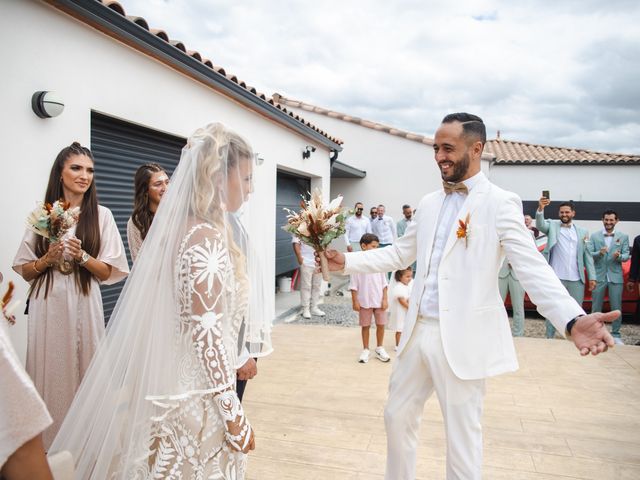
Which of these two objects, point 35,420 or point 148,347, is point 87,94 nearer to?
point 148,347

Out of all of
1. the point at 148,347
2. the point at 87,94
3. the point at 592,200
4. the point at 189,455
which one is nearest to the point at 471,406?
the point at 189,455

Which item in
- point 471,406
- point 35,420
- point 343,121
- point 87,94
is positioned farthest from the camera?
point 343,121

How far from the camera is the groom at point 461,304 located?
2420mm

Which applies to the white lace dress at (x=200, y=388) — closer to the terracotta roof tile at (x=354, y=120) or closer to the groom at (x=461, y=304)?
the groom at (x=461, y=304)

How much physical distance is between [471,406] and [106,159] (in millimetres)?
3704

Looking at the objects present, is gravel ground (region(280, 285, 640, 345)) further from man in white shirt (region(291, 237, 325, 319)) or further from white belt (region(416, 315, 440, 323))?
white belt (region(416, 315, 440, 323))

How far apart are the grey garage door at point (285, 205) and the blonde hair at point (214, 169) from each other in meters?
7.60

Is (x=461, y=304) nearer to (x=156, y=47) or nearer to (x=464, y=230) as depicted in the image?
(x=464, y=230)

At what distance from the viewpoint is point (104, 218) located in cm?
326

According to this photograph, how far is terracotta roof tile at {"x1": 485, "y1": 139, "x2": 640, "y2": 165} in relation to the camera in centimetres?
1627

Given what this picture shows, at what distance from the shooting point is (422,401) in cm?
268

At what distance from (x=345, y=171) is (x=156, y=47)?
9546 mm

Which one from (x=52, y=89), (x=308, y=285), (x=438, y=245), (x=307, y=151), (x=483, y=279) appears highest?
(x=307, y=151)

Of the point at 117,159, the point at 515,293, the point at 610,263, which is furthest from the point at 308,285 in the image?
the point at 610,263
